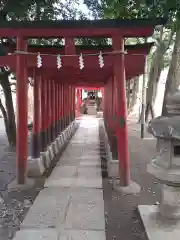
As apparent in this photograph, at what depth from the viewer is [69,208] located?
5.49m

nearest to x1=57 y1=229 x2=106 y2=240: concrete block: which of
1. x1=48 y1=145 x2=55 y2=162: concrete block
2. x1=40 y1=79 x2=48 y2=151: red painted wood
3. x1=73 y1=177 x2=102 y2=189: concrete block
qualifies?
x1=73 y1=177 x2=102 y2=189: concrete block

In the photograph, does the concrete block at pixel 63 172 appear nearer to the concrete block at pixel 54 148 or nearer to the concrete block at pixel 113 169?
the concrete block at pixel 113 169

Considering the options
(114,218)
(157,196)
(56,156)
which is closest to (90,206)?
(114,218)

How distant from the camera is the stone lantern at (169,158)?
13.8ft

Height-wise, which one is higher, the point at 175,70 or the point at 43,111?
the point at 175,70

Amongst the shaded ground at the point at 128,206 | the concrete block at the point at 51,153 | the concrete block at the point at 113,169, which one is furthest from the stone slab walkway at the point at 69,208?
the concrete block at the point at 51,153

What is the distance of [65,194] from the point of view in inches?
246

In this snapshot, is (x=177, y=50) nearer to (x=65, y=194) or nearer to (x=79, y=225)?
(x=65, y=194)

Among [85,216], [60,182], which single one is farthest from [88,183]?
[85,216]

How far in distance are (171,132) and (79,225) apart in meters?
1.96

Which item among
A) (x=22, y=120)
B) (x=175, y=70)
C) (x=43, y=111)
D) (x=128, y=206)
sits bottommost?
(x=128, y=206)

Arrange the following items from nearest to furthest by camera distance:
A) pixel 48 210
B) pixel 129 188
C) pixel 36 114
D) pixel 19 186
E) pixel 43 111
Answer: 1. pixel 48 210
2. pixel 129 188
3. pixel 19 186
4. pixel 36 114
5. pixel 43 111

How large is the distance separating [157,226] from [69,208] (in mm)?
1587

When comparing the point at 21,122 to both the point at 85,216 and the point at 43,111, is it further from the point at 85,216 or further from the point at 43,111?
the point at 85,216
